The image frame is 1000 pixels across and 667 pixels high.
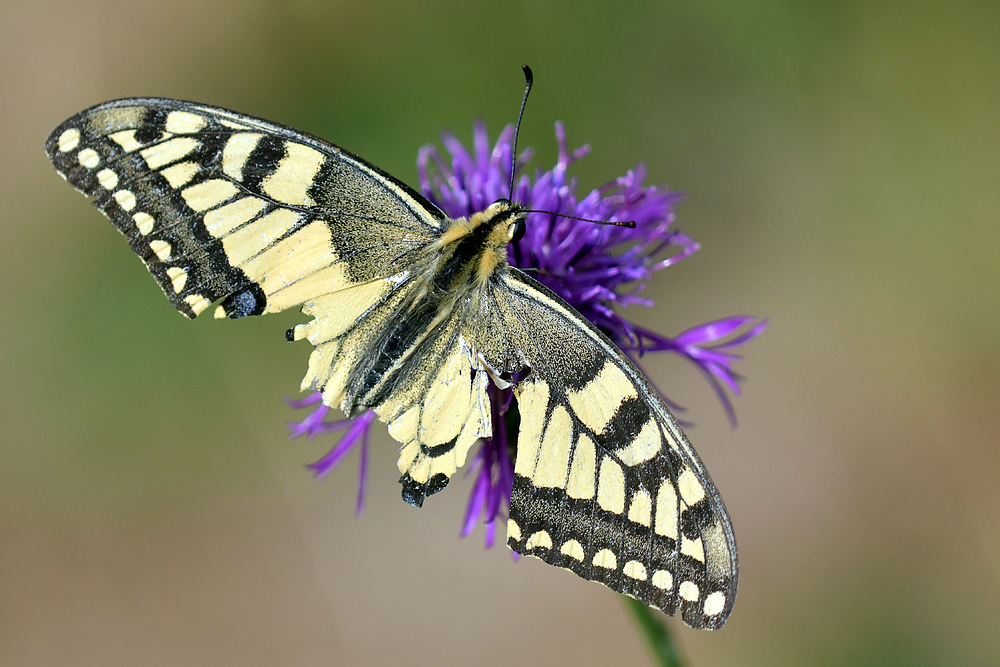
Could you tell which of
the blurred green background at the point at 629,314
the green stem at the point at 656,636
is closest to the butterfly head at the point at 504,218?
the green stem at the point at 656,636

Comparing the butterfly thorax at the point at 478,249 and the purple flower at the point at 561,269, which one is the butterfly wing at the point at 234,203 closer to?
the butterfly thorax at the point at 478,249

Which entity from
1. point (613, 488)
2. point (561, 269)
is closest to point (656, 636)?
point (613, 488)

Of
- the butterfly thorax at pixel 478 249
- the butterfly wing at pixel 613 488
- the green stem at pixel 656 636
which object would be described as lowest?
the green stem at pixel 656 636

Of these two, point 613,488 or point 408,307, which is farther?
point 408,307

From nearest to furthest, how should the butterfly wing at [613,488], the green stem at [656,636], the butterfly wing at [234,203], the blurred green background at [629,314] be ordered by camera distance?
the butterfly wing at [613,488] < the butterfly wing at [234,203] < the green stem at [656,636] < the blurred green background at [629,314]

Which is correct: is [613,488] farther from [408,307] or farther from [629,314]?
[629,314]

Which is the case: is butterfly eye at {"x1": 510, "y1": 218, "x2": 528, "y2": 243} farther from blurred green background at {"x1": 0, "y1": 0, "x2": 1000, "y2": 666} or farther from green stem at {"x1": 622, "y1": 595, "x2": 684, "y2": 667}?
blurred green background at {"x1": 0, "y1": 0, "x2": 1000, "y2": 666}
